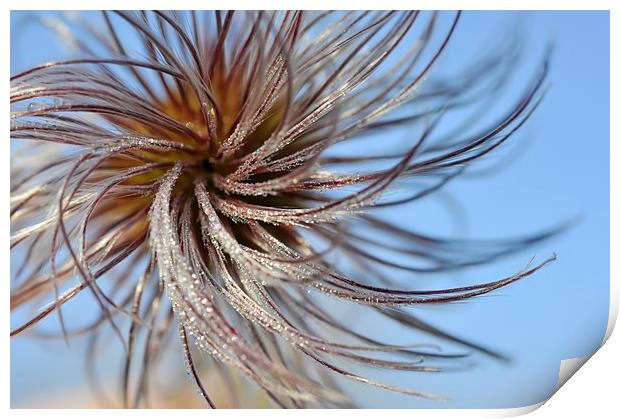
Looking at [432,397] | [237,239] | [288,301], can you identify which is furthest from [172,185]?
[432,397]

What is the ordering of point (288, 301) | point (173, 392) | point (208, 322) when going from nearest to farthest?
point (208, 322) < point (288, 301) < point (173, 392)

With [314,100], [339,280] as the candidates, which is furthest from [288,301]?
[314,100]

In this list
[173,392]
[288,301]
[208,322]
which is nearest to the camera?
[208,322]

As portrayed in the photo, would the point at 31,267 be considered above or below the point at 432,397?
above
